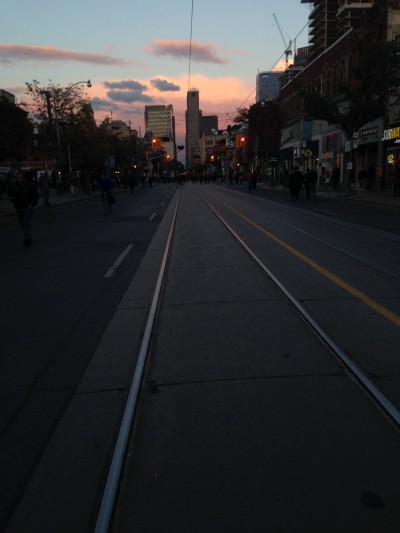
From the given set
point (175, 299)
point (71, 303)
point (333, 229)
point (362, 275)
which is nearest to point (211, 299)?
point (175, 299)

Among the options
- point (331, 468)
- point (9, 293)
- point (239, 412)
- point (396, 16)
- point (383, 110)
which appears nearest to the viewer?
point (331, 468)

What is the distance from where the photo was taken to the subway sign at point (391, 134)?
108 feet

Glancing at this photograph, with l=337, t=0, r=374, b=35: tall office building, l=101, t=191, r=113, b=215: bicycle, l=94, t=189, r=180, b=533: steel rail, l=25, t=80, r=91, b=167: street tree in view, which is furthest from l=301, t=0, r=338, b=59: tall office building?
l=94, t=189, r=180, b=533: steel rail

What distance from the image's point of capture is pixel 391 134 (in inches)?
1330

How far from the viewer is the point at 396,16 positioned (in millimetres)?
35000

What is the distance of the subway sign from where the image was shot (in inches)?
1291

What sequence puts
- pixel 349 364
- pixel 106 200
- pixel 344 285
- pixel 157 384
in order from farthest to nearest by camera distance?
1. pixel 106 200
2. pixel 344 285
3. pixel 349 364
4. pixel 157 384

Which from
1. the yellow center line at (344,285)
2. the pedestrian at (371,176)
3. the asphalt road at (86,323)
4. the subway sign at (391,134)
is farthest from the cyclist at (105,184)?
the subway sign at (391,134)

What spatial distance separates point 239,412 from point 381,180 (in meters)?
35.8

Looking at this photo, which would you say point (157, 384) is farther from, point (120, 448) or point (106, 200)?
point (106, 200)

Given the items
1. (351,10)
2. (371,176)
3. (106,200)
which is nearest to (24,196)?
(106,200)

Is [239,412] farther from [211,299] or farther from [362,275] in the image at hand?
[362,275]

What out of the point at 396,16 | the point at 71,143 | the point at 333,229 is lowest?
the point at 333,229

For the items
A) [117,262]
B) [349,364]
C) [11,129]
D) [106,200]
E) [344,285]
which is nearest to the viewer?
[349,364]
